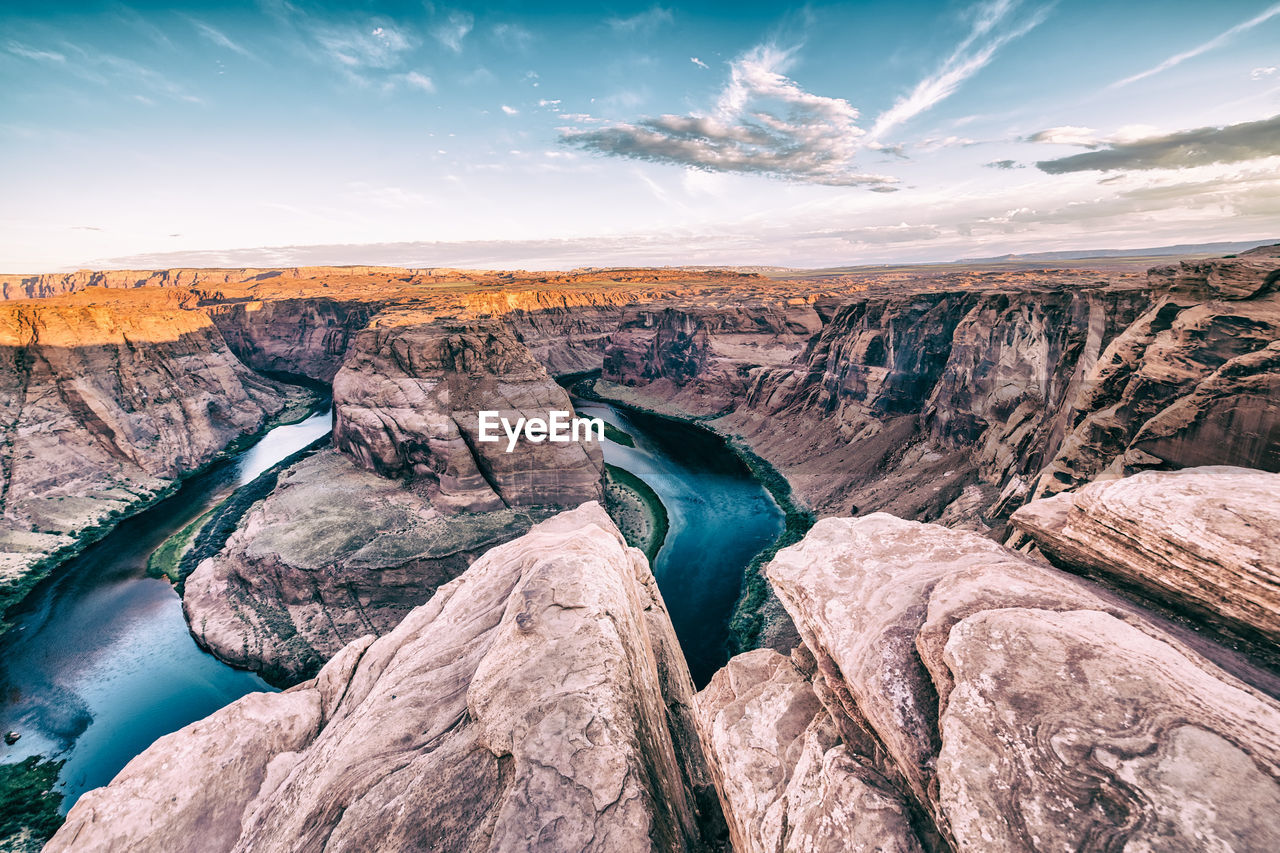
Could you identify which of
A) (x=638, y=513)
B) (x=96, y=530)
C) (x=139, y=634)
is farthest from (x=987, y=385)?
(x=96, y=530)

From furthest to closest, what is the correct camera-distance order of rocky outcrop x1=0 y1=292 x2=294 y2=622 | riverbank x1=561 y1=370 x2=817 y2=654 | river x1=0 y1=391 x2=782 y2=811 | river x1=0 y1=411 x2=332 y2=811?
rocky outcrop x1=0 y1=292 x2=294 y2=622 → riverbank x1=561 y1=370 x2=817 y2=654 → river x1=0 y1=391 x2=782 y2=811 → river x1=0 y1=411 x2=332 y2=811

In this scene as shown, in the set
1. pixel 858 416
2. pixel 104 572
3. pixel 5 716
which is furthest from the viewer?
pixel 858 416

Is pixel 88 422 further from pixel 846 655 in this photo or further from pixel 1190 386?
pixel 1190 386

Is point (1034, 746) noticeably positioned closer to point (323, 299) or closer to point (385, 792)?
point (385, 792)

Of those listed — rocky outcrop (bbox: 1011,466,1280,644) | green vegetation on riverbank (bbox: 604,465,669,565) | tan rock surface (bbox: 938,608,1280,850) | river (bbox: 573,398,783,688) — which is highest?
rocky outcrop (bbox: 1011,466,1280,644)

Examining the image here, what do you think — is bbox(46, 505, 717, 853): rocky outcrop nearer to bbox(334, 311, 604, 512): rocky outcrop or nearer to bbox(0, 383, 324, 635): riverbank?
bbox(334, 311, 604, 512): rocky outcrop

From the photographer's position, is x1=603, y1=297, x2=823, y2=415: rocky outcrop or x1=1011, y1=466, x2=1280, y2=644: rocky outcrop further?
x1=603, y1=297, x2=823, y2=415: rocky outcrop

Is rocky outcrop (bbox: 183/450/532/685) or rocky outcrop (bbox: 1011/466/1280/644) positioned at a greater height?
rocky outcrop (bbox: 1011/466/1280/644)

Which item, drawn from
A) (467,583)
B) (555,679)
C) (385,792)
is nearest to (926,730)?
(555,679)

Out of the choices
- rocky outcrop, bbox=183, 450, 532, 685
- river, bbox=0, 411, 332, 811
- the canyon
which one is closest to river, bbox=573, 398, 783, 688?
the canyon
